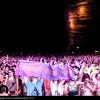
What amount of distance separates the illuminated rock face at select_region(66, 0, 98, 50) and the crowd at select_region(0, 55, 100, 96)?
31 cm

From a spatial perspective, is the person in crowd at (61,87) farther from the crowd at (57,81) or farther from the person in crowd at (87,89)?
the person in crowd at (87,89)

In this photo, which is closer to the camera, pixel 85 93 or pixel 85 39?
pixel 85 93

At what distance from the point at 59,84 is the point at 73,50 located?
0.55 metres

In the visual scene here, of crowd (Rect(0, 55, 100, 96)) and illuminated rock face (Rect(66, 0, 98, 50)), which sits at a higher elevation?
illuminated rock face (Rect(66, 0, 98, 50))

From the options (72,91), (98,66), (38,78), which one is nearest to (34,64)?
(38,78)

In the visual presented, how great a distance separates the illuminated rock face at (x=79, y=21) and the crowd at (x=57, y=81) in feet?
1.02

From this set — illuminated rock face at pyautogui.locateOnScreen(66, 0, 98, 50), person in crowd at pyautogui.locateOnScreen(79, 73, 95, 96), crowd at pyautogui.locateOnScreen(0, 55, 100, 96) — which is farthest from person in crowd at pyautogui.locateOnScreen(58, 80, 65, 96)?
illuminated rock face at pyautogui.locateOnScreen(66, 0, 98, 50)

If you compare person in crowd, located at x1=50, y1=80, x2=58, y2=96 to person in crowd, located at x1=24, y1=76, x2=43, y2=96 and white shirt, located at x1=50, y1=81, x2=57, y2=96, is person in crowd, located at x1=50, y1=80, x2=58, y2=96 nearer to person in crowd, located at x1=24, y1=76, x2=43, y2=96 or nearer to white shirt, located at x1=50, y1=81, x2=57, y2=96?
white shirt, located at x1=50, y1=81, x2=57, y2=96

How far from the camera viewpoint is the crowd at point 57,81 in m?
3.14

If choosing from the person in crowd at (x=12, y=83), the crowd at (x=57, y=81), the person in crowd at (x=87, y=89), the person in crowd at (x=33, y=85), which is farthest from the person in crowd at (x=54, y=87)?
the person in crowd at (x=12, y=83)

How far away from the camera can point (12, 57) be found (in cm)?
323

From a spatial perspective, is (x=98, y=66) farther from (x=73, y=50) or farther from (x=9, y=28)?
(x=9, y=28)

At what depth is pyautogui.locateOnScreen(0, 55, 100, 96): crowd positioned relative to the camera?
314 cm

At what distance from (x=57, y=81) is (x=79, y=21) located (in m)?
1.01
